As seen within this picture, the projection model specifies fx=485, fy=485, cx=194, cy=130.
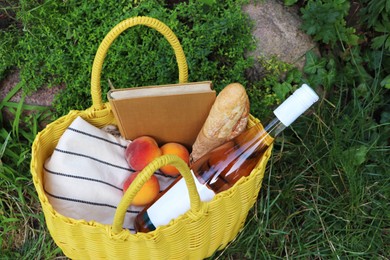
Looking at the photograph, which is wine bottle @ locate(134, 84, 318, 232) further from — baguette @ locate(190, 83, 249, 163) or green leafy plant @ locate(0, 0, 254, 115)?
green leafy plant @ locate(0, 0, 254, 115)

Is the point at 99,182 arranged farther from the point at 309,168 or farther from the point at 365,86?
the point at 365,86

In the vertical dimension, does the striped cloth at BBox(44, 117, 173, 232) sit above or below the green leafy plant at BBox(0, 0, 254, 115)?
below

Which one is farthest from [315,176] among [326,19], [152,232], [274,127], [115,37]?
[115,37]

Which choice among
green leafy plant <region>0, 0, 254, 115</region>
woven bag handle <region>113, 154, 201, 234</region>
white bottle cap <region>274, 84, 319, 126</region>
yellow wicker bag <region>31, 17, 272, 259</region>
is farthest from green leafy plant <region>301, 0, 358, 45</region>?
woven bag handle <region>113, 154, 201, 234</region>

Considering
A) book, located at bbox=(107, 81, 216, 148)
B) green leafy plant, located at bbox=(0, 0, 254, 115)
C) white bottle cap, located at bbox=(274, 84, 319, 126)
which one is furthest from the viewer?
green leafy plant, located at bbox=(0, 0, 254, 115)

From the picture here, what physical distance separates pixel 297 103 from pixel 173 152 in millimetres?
461

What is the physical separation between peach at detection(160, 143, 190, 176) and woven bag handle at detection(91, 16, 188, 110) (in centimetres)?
20

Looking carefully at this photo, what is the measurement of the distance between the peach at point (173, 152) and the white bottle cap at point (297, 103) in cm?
40

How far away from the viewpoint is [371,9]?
1679 millimetres

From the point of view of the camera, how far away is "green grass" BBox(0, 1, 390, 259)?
1532 mm

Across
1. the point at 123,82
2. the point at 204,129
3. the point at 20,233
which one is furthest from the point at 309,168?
the point at 20,233

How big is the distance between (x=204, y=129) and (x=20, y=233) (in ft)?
2.42

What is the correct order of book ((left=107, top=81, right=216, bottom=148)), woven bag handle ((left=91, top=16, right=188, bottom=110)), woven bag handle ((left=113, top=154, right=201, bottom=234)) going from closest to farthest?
1. woven bag handle ((left=113, top=154, right=201, bottom=234))
2. woven bag handle ((left=91, top=16, right=188, bottom=110))
3. book ((left=107, top=81, right=216, bottom=148))

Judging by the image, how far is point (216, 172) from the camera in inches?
52.2
